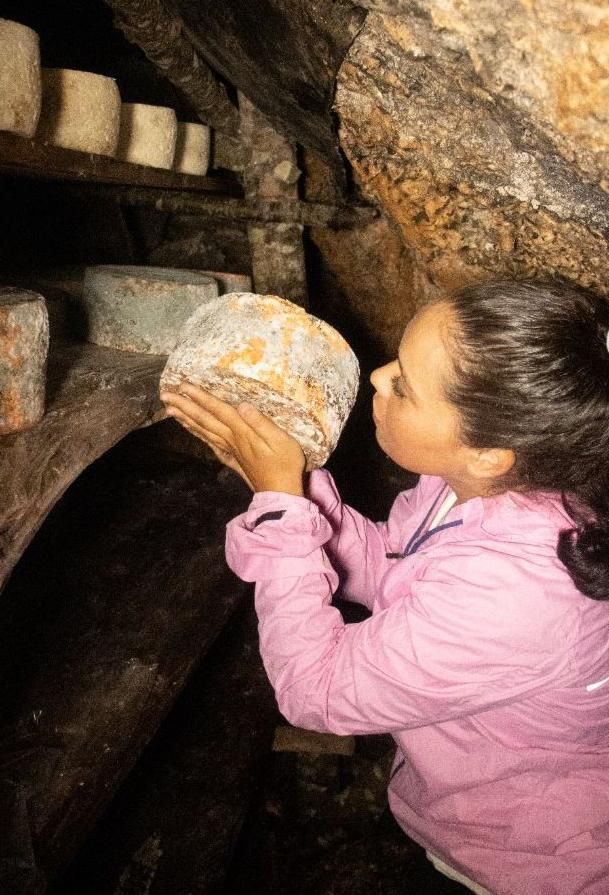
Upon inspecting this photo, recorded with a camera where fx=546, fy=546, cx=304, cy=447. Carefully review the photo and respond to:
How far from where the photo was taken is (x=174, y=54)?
231 cm

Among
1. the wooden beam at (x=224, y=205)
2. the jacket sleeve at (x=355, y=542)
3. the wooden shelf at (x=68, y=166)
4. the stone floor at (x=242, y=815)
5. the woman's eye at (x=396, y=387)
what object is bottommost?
the stone floor at (x=242, y=815)

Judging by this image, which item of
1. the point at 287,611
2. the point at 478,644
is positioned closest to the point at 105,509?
the point at 287,611

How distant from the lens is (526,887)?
53.6 inches

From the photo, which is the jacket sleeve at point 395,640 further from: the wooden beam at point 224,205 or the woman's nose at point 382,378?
the wooden beam at point 224,205

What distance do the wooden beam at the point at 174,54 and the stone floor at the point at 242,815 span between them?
268 cm

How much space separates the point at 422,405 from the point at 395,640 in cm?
58

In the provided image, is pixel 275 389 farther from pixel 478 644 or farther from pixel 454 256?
pixel 454 256

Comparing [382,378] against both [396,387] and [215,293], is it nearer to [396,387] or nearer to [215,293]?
[396,387]

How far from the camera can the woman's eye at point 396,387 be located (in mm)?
1460

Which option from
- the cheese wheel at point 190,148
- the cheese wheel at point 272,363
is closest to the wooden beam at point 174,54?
the cheese wheel at point 190,148

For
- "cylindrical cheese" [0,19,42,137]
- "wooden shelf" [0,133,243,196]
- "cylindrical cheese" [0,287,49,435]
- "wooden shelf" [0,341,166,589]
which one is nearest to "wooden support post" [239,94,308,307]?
"wooden shelf" [0,133,243,196]

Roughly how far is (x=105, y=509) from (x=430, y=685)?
2140mm

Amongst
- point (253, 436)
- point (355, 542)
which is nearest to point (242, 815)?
point (355, 542)

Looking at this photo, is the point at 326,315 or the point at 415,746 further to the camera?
the point at 326,315
